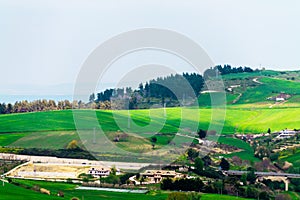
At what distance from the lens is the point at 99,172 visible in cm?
6316

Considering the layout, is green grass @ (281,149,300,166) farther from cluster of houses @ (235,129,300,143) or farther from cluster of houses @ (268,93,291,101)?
cluster of houses @ (268,93,291,101)

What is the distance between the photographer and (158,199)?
50.3 m

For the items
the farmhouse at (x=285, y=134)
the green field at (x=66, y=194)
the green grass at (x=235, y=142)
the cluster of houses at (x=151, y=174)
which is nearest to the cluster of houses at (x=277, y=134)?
the farmhouse at (x=285, y=134)

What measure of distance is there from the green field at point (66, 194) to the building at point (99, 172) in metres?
5.49

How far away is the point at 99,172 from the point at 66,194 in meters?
13.0

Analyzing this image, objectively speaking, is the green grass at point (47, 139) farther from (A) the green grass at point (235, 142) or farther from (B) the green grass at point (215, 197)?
(B) the green grass at point (215, 197)

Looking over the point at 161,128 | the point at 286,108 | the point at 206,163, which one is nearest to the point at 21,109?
the point at 161,128

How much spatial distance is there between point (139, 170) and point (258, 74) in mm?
105950

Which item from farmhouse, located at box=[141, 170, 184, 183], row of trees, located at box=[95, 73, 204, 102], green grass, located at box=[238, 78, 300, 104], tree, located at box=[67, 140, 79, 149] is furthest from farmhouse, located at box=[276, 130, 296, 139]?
row of trees, located at box=[95, 73, 204, 102]

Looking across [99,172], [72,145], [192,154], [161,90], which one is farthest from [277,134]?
[161,90]

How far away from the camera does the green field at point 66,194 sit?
46469 mm

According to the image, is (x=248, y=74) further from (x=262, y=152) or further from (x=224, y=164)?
(x=224, y=164)

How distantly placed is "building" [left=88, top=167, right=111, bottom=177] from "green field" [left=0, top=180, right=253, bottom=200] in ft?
18.0

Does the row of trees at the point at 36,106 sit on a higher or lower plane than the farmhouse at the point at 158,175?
higher
